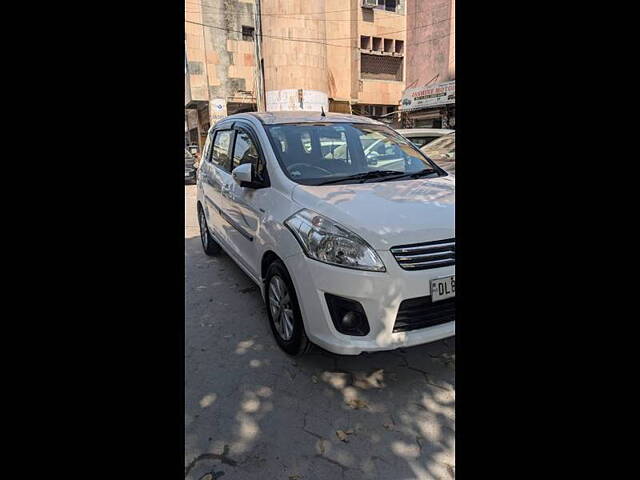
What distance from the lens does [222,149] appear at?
4.67 metres

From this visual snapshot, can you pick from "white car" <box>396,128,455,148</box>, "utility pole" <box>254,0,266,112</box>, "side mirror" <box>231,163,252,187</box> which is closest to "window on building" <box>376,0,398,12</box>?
"utility pole" <box>254,0,266,112</box>

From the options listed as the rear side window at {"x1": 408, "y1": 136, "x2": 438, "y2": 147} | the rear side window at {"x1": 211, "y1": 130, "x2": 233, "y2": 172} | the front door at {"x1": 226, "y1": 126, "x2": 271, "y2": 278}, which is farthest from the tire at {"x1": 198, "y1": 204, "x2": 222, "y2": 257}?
the rear side window at {"x1": 408, "y1": 136, "x2": 438, "y2": 147}

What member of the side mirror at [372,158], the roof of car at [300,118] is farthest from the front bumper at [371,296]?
the roof of car at [300,118]

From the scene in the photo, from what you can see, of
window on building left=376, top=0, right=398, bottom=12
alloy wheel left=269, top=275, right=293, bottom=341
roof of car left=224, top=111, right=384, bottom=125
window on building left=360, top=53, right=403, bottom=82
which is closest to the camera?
alloy wheel left=269, top=275, right=293, bottom=341

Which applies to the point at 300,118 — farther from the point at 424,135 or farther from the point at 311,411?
the point at 424,135

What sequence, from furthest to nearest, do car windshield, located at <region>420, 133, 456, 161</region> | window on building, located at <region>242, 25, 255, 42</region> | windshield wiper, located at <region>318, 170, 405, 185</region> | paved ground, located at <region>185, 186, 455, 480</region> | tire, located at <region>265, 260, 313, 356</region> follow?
window on building, located at <region>242, 25, 255, 42</region> < car windshield, located at <region>420, 133, 456, 161</region> < windshield wiper, located at <region>318, 170, 405, 185</region> < tire, located at <region>265, 260, 313, 356</region> < paved ground, located at <region>185, 186, 455, 480</region>

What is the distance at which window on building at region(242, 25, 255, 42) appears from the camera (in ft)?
87.3

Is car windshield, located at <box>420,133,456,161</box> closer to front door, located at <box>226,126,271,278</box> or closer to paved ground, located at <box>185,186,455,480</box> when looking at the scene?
front door, located at <box>226,126,271,278</box>

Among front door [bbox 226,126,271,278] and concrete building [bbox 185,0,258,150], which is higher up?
concrete building [bbox 185,0,258,150]

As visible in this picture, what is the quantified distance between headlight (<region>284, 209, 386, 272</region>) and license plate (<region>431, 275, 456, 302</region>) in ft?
1.11

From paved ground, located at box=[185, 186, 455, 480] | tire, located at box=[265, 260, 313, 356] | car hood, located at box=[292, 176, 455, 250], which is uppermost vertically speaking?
car hood, located at box=[292, 176, 455, 250]

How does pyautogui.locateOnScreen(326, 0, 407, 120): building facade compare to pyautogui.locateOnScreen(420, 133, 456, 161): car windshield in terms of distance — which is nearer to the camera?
pyautogui.locateOnScreen(420, 133, 456, 161): car windshield
